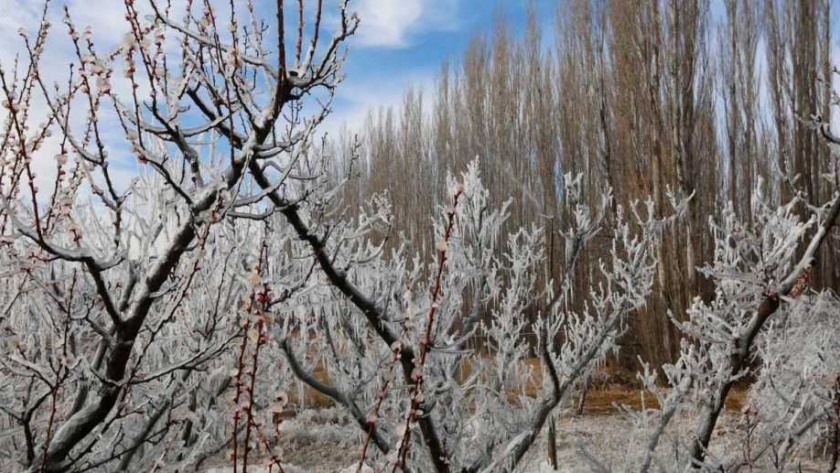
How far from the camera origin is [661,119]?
12.0 meters

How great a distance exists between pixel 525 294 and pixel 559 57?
14323mm

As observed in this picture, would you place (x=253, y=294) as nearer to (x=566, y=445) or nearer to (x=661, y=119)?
(x=566, y=445)

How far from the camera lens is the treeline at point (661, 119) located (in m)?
11.7

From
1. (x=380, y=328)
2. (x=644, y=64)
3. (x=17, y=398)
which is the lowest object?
(x=17, y=398)

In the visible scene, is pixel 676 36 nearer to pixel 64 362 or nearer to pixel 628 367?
pixel 628 367

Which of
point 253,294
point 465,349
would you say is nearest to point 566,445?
point 465,349

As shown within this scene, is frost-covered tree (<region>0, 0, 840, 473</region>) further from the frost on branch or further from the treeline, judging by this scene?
the treeline

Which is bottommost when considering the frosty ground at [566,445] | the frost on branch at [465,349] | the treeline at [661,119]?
the frosty ground at [566,445]

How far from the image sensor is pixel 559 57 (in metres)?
17.0

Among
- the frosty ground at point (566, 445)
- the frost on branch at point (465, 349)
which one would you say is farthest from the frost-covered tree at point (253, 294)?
the frosty ground at point (566, 445)

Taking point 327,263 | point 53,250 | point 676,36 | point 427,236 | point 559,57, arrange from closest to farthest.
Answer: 1. point 53,250
2. point 327,263
3. point 676,36
4. point 559,57
5. point 427,236

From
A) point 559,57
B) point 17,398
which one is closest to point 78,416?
point 17,398

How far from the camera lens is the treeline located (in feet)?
38.5

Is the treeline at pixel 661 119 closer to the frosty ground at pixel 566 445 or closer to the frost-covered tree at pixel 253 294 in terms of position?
the frosty ground at pixel 566 445
